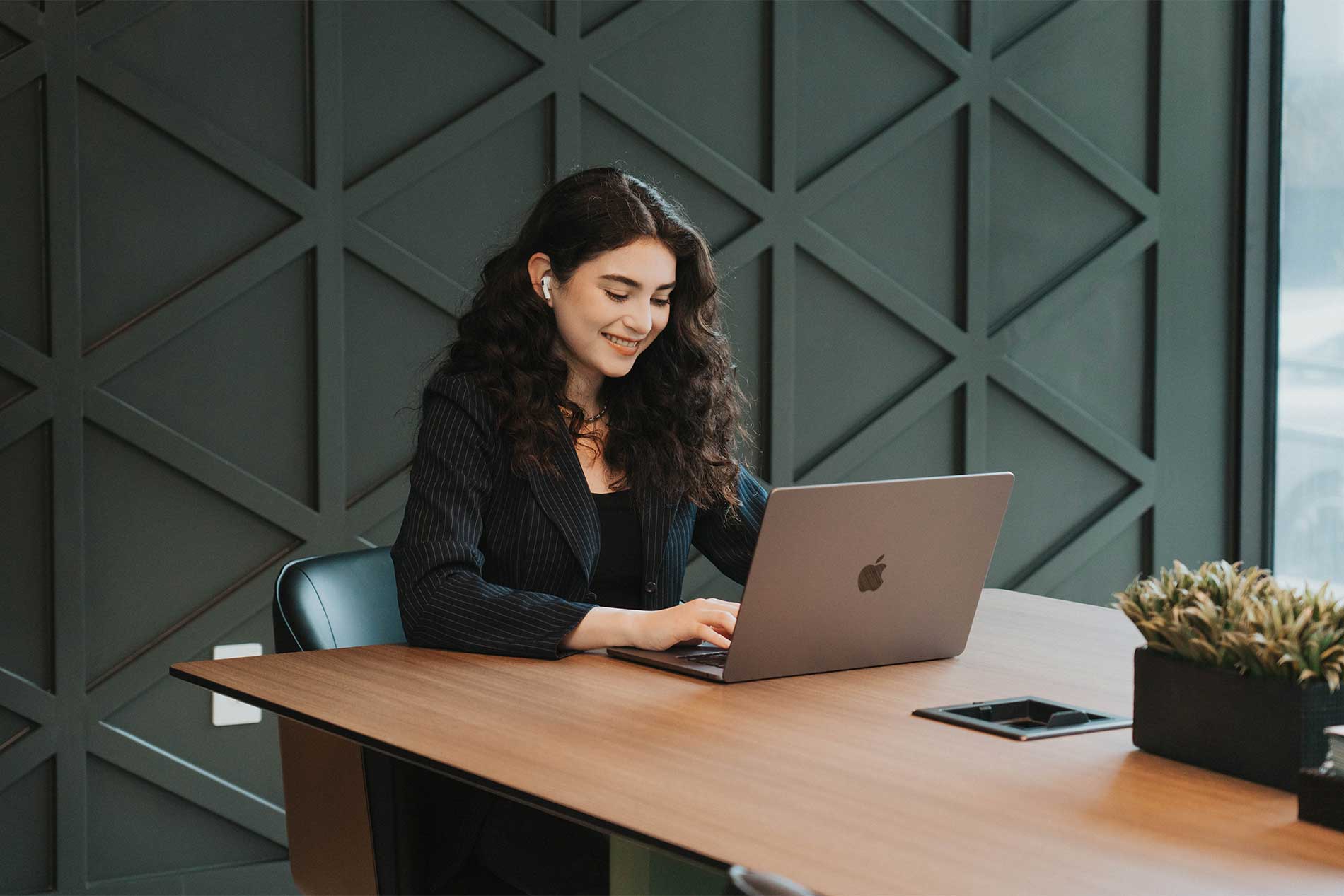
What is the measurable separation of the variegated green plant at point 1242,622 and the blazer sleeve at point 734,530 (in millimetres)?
996

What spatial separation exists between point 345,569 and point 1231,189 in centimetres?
345

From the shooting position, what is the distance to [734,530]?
8.00ft

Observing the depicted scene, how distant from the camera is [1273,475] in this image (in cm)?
457

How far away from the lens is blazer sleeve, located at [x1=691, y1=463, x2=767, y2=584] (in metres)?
2.43

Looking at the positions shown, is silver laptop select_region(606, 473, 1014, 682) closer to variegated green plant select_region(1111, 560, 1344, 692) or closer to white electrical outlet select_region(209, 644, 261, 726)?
variegated green plant select_region(1111, 560, 1344, 692)

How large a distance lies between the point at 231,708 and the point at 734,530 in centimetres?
159

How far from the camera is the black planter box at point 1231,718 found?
1307 millimetres

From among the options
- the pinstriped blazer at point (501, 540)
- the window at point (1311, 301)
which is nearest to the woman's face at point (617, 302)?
the pinstriped blazer at point (501, 540)

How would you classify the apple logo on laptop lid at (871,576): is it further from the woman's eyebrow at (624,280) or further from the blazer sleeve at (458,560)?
the woman's eyebrow at (624,280)

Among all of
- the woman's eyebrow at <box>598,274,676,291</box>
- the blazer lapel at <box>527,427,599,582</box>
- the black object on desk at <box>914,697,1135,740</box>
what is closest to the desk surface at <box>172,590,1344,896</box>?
the black object on desk at <box>914,697,1135,740</box>

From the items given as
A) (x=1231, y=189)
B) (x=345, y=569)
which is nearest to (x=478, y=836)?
(x=345, y=569)

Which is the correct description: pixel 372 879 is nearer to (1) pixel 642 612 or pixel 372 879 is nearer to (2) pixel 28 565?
(1) pixel 642 612

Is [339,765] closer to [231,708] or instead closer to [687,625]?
[687,625]

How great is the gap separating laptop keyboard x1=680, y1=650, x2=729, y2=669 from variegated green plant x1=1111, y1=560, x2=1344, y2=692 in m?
0.58
